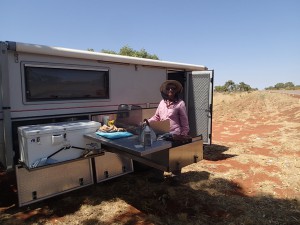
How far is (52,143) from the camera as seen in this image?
3.73m

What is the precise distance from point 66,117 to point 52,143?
900 millimetres

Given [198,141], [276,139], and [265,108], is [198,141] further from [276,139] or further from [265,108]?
Result: [265,108]

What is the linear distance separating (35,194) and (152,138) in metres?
2.42

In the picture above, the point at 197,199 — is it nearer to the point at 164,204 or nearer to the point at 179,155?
the point at 164,204

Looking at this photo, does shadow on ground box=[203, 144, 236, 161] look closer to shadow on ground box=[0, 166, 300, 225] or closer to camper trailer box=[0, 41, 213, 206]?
shadow on ground box=[0, 166, 300, 225]

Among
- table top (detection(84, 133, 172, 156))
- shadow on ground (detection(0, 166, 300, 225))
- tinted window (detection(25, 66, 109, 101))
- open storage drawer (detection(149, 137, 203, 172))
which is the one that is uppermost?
tinted window (detection(25, 66, 109, 101))

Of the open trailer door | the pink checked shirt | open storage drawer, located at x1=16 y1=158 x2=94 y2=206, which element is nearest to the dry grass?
open storage drawer, located at x1=16 y1=158 x2=94 y2=206

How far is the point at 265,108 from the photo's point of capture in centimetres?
1861

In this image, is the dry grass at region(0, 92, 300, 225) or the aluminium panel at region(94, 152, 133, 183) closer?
the dry grass at region(0, 92, 300, 225)

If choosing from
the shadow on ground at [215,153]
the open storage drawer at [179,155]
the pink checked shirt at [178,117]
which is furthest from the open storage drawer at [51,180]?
the shadow on ground at [215,153]

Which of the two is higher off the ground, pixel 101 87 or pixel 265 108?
pixel 101 87

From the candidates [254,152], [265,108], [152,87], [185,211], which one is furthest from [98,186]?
[265,108]

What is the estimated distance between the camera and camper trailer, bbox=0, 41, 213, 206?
3617 mm

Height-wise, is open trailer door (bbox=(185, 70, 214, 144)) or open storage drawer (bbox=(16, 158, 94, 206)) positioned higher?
open trailer door (bbox=(185, 70, 214, 144))
